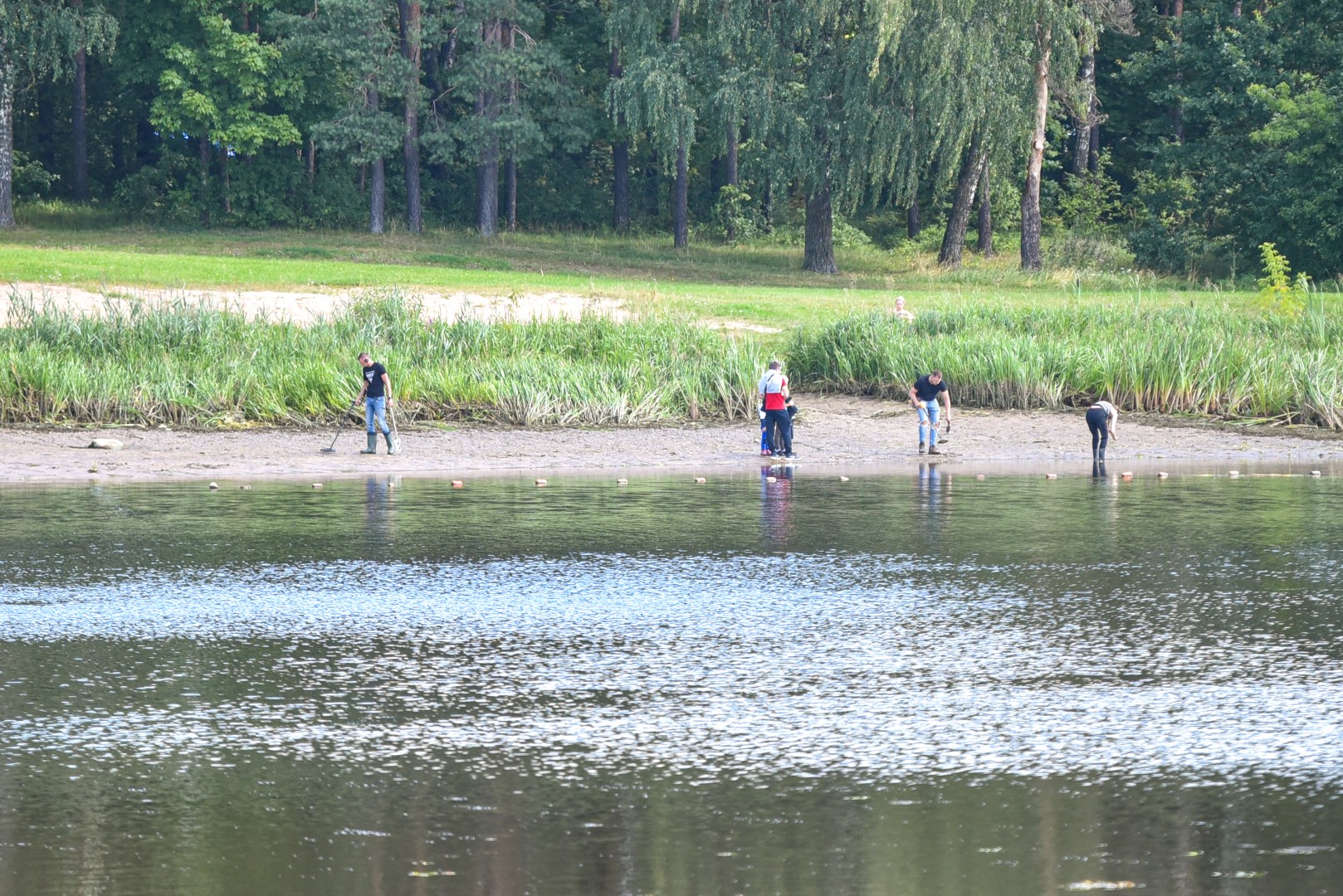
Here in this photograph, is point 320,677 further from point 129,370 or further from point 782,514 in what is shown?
point 129,370

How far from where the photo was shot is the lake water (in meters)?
6.69

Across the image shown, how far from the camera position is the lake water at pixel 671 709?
22.0 ft

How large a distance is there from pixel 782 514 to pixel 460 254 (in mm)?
34706

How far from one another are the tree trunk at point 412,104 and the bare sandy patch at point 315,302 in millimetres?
23535

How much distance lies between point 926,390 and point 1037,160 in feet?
97.6

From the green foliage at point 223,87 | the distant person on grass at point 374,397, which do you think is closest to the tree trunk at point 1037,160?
the green foliage at point 223,87

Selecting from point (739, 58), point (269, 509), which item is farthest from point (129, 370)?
point (739, 58)

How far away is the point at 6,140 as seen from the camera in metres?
53.9

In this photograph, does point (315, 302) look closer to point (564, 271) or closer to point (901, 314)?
point (901, 314)

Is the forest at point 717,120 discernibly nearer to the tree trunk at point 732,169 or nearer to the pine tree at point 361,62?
the pine tree at point 361,62

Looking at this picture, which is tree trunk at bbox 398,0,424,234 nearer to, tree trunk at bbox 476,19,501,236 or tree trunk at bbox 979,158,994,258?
tree trunk at bbox 476,19,501,236

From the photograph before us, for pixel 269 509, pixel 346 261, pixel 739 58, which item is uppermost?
pixel 739 58

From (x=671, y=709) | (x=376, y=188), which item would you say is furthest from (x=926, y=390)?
(x=376, y=188)

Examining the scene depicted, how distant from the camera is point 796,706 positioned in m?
9.18
